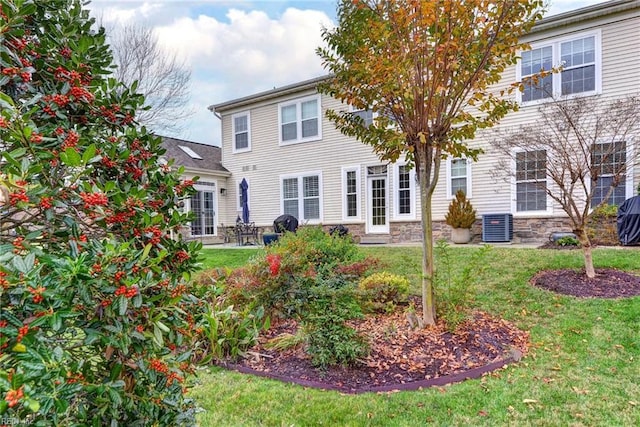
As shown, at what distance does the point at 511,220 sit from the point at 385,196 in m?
4.02

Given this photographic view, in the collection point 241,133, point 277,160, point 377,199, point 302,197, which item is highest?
point 241,133

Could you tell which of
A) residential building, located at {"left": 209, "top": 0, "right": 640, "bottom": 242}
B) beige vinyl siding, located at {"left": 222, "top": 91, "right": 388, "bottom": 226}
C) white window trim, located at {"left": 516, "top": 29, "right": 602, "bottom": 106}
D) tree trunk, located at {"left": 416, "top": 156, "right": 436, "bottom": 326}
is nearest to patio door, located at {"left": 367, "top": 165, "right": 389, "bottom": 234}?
residential building, located at {"left": 209, "top": 0, "right": 640, "bottom": 242}

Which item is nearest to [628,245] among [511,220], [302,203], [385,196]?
[511,220]

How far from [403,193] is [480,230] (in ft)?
8.83

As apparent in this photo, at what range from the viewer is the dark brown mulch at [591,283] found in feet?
16.7

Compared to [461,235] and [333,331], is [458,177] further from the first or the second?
[333,331]

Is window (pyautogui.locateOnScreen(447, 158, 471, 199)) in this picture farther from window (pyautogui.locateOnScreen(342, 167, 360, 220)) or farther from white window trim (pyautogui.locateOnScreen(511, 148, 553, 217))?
window (pyautogui.locateOnScreen(342, 167, 360, 220))

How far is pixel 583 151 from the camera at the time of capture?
6.20 metres

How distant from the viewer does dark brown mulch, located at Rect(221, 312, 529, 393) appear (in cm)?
316

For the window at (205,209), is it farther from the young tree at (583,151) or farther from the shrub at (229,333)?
the shrub at (229,333)

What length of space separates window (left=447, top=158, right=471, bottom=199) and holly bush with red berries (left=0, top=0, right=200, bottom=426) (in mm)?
10936

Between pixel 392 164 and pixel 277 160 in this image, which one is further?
pixel 277 160

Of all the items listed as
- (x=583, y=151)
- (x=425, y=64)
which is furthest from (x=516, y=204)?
(x=425, y=64)

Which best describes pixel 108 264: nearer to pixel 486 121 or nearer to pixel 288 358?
pixel 288 358
